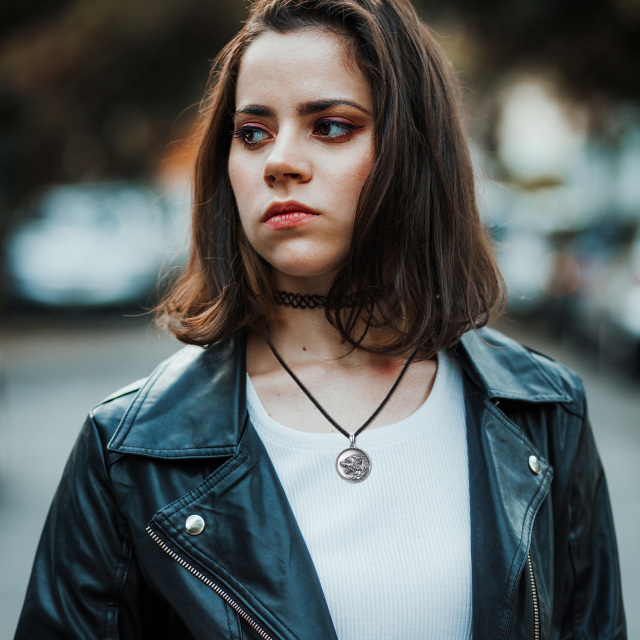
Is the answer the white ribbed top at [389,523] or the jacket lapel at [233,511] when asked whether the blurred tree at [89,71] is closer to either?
the jacket lapel at [233,511]

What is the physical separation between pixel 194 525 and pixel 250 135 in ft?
3.12

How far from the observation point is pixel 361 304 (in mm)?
2082

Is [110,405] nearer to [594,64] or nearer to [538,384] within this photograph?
[538,384]

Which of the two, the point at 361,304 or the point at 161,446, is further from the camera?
the point at 361,304

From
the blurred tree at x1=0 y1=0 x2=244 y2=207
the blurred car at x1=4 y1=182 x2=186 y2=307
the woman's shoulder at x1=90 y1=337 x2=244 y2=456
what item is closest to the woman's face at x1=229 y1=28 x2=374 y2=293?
the woman's shoulder at x1=90 y1=337 x2=244 y2=456

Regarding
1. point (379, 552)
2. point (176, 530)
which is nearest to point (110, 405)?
point (176, 530)

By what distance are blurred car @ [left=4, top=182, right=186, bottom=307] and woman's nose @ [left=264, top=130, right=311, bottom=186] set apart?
12255 mm

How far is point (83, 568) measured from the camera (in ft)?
5.97

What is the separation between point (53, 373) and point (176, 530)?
9.31 m

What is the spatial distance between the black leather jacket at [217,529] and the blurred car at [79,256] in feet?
40.3

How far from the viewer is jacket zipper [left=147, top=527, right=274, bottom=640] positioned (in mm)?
1714

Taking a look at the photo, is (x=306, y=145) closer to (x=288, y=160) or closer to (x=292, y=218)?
(x=288, y=160)

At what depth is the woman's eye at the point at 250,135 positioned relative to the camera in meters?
1.98

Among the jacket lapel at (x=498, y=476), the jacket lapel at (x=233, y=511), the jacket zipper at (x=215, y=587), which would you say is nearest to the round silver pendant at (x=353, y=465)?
the jacket lapel at (x=233, y=511)
